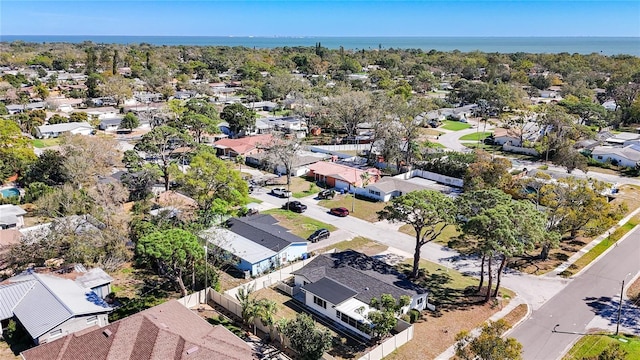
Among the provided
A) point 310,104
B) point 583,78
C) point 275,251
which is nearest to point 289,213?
point 275,251

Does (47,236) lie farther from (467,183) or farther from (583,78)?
(583,78)

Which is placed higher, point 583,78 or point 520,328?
point 583,78

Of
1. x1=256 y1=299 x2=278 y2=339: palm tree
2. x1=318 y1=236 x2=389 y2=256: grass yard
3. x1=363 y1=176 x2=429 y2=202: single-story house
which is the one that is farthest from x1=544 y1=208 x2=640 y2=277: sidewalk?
x1=256 y1=299 x2=278 y2=339: palm tree

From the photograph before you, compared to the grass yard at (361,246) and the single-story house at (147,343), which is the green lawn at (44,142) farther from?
the single-story house at (147,343)

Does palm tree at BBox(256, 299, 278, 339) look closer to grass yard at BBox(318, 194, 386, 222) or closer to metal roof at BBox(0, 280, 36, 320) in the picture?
metal roof at BBox(0, 280, 36, 320)

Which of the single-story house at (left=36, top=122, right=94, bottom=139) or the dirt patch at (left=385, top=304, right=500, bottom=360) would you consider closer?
the dirt patch at (left=385, top=304, right=500, bottom=360)

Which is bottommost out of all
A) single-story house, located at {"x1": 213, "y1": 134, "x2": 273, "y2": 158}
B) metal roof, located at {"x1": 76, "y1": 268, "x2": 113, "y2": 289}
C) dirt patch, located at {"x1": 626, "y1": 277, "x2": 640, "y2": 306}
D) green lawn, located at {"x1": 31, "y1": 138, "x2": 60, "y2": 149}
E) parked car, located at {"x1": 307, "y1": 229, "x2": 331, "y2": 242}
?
dirt patch, located at {"x1": 626, "y1": 277, "x2": 640, "y2": 306}

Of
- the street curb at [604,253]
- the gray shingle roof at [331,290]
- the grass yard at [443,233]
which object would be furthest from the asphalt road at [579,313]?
the grass yard at [443,233]
